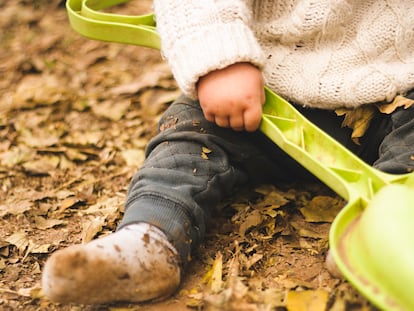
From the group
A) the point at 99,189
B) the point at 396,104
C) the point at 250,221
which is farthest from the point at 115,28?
the point at 396,104

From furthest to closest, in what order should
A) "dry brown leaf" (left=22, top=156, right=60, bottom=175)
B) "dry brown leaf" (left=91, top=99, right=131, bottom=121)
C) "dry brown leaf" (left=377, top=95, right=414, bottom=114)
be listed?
"dry brown leaf" (left=91, top=99, right=131, bottom=121) → "dry brown leaf" (left=22, top=156, right=60, bottom=175) → "dry brown leaf" (left=377, top=95, right=414, bottom=114)

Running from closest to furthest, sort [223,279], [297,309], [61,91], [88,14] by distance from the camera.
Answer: [297,309], [223,279], [88,14], [61,91]

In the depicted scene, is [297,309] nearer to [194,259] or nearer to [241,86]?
[194,259]

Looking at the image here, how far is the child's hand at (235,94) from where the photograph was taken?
1141mm

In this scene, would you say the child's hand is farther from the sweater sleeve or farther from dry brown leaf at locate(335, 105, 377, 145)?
dry brown leaf at locate(335, 105, 377, 145)

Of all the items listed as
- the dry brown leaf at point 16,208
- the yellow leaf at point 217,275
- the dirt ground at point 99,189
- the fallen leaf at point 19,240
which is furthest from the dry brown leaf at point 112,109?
the yellow leaf at point 217,275

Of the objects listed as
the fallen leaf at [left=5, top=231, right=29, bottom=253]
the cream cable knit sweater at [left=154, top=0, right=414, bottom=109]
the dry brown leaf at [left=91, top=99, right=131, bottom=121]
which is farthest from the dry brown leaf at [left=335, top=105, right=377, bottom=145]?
the dry brown leaf at [left=91, top=99, right=131, bottom=121]

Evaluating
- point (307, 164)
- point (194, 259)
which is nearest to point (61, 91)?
point (194, 259)

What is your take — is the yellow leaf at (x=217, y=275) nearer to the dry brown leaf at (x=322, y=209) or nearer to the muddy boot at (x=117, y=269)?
the muddy boot at (x=117, y=269)

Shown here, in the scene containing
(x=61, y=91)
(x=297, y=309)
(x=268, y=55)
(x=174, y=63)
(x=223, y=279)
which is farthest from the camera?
(x=61, y=91)

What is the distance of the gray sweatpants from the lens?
113 centimetres

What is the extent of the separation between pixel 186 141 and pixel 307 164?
291 mm

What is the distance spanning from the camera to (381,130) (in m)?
1.29

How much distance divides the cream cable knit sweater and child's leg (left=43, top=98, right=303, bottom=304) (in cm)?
13
